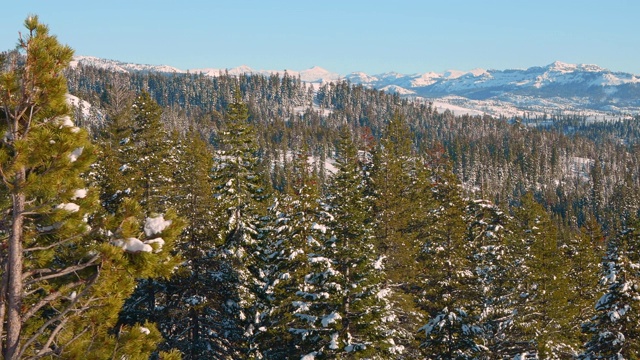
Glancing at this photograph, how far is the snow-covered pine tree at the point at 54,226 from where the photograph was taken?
5.60 meters

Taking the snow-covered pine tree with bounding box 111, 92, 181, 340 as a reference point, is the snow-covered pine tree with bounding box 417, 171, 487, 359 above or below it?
below

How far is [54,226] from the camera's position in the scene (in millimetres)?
6215

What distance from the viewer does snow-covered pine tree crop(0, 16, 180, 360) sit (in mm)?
5602

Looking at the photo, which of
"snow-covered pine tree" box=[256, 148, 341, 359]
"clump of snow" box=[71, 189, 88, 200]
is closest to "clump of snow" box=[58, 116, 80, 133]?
"clump of snow" box=[71, 189, 88, 200]

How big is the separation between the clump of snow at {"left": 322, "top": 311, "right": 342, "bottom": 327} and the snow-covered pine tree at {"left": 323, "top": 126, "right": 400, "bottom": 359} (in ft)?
1.60

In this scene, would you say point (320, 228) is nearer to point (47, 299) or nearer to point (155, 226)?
point (155, 226)

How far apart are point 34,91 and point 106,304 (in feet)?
9.32

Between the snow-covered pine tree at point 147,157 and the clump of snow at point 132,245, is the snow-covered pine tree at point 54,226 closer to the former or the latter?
the clump of snow at point 132,245

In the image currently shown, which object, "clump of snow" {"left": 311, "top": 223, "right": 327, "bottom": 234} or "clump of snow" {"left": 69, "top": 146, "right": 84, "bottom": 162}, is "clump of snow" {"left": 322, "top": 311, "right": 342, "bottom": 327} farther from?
"clump of snow" {"left": 69, "top": 146, "right": 84, "bottom": 162}

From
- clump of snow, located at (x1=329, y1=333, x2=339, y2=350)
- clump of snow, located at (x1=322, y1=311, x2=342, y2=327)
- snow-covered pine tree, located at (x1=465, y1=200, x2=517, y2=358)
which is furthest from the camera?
snow-covered pine tree, located at (x1=465, y1=200, x2=517, y2=358)

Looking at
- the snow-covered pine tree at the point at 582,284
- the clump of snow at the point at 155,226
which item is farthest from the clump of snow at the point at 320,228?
the snow-covered pine tree at the point at 582,284

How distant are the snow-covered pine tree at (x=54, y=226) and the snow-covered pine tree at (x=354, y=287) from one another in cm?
1266

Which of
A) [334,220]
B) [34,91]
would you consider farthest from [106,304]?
[334,220]

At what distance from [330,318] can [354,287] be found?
1.61 metres
